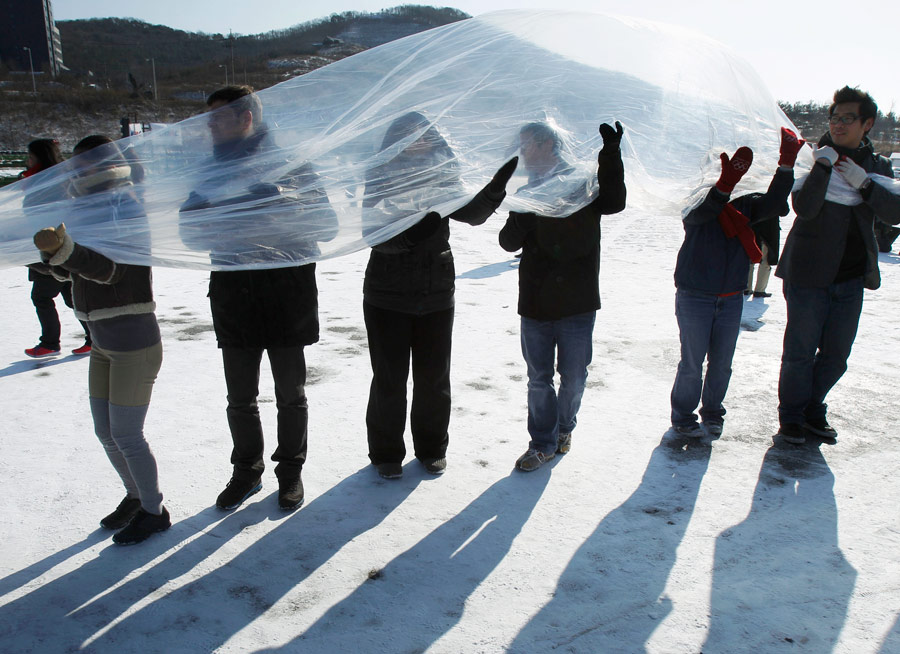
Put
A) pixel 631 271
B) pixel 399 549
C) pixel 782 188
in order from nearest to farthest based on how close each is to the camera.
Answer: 1. pixel 399 549
2. pixel 782 188
3. pixel 631 271

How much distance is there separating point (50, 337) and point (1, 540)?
260cm

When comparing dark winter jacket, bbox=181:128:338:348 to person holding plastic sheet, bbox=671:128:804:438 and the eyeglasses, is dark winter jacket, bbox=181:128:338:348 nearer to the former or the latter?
person holding plastic sheet, bbox=671:128:804:438

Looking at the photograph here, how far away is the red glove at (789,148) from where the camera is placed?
286 cm

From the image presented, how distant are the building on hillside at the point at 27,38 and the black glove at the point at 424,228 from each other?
8641 cm

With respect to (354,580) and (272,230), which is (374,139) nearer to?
(272,230)

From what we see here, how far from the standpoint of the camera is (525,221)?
290cm

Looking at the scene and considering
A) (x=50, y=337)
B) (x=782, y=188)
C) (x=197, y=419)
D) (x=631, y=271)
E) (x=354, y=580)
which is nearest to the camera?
(x=354, y=580)

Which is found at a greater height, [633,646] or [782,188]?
[782,188]

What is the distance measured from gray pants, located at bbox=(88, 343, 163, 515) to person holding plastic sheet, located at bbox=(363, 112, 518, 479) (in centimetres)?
92

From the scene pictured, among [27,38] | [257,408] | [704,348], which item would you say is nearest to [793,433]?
[704,348]

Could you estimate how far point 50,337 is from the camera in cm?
464

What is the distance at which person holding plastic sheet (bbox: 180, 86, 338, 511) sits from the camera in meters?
2.44

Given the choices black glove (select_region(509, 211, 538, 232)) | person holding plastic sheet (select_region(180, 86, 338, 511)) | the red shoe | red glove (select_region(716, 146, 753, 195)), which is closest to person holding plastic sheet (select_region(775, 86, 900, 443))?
red glove (select_region(716, 146, 753, 195))

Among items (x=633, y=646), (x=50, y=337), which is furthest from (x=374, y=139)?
(x=50, y=337)
